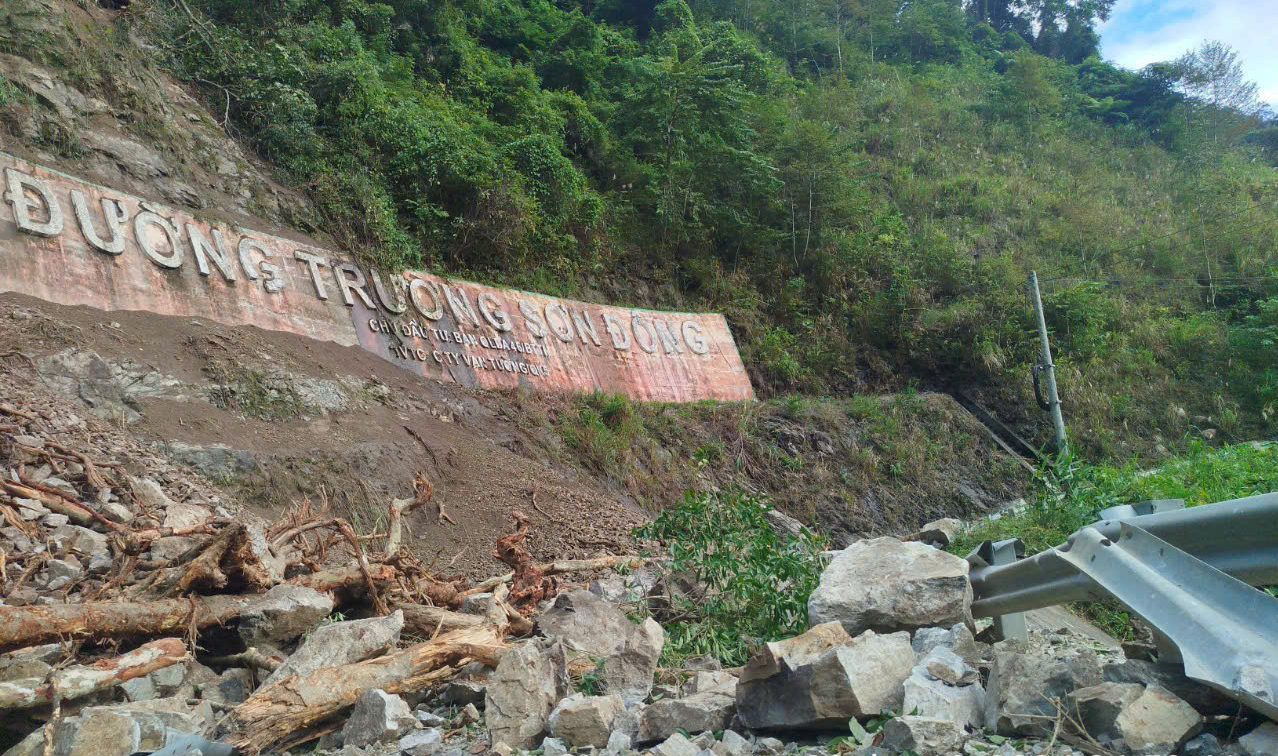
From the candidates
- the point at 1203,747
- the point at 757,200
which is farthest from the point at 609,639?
the point at 757,200

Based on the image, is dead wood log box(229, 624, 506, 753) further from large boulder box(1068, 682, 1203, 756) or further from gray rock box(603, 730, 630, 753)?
large boulder box(1068, 682, 1203, 756)

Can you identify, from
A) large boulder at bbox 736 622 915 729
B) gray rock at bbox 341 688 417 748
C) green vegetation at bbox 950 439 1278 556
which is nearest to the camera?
large boulder at bbox 736 622 915 729

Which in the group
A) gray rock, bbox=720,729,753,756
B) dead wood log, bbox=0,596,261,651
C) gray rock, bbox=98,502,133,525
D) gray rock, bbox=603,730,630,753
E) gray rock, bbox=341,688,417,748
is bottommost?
gray rock, bbox=98,502,133,525

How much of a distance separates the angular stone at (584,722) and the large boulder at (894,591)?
1.29 meters

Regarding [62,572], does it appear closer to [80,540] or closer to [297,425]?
[80,540]

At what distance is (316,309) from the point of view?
11172mm

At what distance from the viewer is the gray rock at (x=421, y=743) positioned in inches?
116

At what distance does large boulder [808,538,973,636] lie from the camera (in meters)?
3.51

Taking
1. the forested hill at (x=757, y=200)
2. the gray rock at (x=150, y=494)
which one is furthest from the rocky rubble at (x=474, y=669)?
the forested hill at (x=757, y=200)

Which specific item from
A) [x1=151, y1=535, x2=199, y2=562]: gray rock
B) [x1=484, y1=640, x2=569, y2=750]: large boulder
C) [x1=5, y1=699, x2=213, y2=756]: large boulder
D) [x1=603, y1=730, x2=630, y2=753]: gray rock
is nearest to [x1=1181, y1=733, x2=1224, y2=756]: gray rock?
[x1=603, y1=730, x2=630, y2=753]: gray rock

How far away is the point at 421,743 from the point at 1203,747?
8.01 ft

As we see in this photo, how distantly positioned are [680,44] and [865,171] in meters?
7.55

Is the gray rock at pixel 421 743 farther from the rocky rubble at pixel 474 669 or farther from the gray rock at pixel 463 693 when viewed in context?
the gray rock at pixel 463 693

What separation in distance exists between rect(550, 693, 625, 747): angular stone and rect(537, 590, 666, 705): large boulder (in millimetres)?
400
